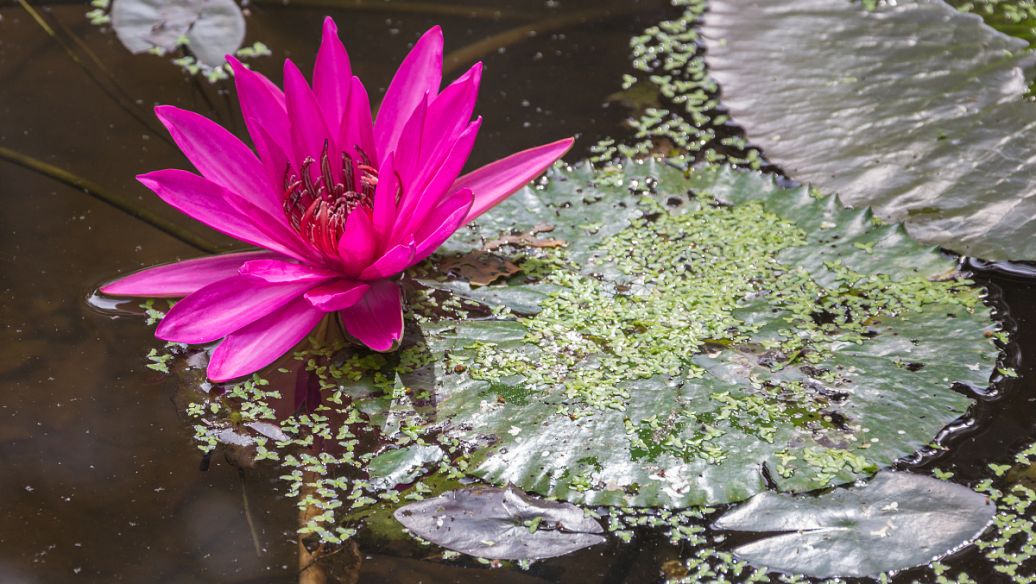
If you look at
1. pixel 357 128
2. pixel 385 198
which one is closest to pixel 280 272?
pixel 385 198

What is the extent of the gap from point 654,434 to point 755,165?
1014mm

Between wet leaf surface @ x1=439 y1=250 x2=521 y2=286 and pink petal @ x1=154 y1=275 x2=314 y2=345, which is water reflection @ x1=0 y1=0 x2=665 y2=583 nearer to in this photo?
pink petal @ x1=154 y1=275 x2=314 y2=345

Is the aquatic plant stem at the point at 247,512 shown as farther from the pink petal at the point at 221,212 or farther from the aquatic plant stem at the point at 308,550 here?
the pink petal at the point at 221,212

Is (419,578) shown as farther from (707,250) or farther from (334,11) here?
(334,11)

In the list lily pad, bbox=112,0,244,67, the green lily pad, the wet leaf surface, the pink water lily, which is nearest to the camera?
the green lily pad

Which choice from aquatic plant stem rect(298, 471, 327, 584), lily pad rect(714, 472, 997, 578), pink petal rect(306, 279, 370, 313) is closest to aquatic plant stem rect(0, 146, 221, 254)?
pink petal rect(306, 279, 370, 313)

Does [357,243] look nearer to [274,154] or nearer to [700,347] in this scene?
[274,154]

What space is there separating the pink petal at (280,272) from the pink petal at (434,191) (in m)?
0.17

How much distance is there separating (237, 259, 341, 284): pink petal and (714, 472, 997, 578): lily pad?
883mm

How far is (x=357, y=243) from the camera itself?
179 centimetres

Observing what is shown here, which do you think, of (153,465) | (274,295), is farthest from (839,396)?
(153,465)

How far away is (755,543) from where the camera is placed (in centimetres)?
161

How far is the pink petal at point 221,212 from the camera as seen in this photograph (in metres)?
1.83

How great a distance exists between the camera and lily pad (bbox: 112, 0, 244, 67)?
297cm
